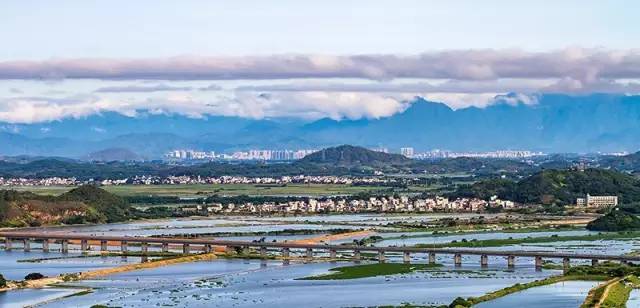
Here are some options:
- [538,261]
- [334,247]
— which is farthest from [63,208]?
[538,261]

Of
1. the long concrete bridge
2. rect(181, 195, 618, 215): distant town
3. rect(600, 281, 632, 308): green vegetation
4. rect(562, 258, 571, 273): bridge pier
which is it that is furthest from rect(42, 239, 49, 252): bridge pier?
rect(181, 195, 618, 215): distant town

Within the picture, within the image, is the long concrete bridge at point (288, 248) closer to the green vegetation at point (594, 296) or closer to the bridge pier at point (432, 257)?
the bridge pier at point (432, 257)

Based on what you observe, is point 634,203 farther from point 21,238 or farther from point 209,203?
point 21,238

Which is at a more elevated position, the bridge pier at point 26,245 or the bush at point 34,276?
the bridge pier at point 26,245

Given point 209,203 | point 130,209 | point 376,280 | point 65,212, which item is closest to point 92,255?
point 376,280

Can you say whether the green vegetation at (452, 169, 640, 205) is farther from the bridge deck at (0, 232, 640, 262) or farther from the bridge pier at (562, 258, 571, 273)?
the bridge pier at (562, 258, 571, 273)

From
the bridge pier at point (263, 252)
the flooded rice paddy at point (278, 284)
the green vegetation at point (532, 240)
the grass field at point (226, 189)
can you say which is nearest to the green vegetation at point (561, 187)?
the grass field at point (226, 189)

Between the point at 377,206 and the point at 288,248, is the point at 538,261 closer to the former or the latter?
the point at 288,248
